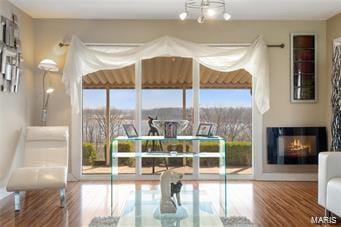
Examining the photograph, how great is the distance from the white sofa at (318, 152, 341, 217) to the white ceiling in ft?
8.00

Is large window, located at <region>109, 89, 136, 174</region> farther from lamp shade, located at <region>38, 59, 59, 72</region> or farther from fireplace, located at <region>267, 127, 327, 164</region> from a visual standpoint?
fireplace, located at <region>267, 127, 327, 164</region>

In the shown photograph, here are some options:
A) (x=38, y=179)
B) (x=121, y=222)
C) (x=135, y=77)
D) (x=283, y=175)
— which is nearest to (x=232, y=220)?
(x=121, y=222)

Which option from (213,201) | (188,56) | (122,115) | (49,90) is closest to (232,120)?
(188,56)

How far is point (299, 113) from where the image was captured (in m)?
6.89

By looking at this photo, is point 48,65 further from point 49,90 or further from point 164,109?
point 164,109

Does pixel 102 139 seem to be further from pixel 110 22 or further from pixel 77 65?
pixel 110 22

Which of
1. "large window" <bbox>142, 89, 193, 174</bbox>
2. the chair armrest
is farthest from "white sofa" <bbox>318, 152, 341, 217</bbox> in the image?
"large window" <bbox>142, 89, 193, 174</bbox>

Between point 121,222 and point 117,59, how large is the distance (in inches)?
149

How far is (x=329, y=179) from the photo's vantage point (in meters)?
4.25

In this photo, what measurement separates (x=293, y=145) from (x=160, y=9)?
9.94 ft

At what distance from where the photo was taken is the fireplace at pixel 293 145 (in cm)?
678

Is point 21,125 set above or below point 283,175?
above

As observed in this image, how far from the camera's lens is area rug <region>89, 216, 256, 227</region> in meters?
4.02

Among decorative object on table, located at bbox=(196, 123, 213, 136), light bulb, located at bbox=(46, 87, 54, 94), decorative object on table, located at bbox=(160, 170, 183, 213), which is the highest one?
light bulb, located at bbox=(46, 87, 54, 94)
